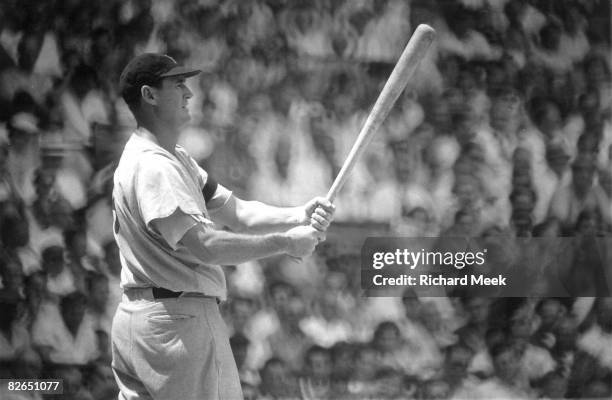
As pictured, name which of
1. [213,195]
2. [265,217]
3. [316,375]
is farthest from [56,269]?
[265,217]

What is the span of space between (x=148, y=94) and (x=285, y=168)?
2.06 meters

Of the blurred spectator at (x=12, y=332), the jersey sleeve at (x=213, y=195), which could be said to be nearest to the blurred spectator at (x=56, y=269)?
the blurred spectator at (x=12, y=332)

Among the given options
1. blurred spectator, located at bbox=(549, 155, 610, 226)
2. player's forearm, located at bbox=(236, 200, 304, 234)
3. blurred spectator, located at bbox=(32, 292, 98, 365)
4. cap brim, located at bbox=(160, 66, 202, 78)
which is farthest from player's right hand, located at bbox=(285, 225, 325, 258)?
blurred spectator, located at bbox=(549, 155, 610, 226)

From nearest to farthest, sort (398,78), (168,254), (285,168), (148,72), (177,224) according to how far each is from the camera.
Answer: (177,224) → (168,254) → (148,72) → (398,78) → (285,168)

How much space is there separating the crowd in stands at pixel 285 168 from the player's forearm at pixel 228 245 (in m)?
2.20

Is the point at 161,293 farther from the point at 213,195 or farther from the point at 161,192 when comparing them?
the point at 213,195

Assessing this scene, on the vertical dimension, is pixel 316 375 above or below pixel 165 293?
below


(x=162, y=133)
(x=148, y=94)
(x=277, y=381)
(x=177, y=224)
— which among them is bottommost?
(x=277, y=381)

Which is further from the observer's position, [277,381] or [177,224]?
[277,381]

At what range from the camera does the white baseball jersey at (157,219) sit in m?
3.16

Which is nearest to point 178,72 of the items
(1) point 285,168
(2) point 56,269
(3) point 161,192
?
(3) point 161,192

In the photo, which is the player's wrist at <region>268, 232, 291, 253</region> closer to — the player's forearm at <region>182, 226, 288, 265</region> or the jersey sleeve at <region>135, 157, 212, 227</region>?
the player's forearm at <region>182, 226, 288, 265</region>

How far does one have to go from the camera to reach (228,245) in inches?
125

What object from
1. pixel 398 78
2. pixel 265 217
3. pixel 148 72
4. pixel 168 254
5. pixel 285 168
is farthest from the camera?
pixel 285 168
